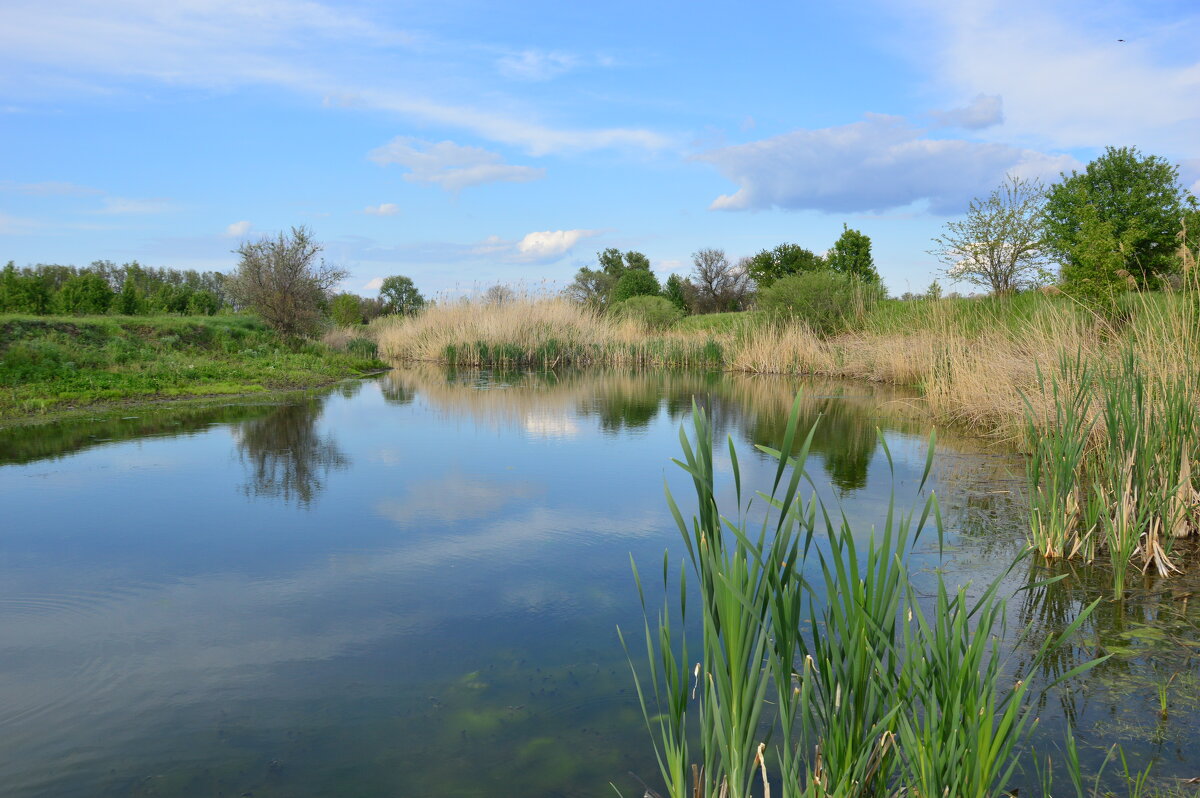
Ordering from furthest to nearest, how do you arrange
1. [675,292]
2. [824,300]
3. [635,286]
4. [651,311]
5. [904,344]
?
[675,292]
[635,286]
[651,311]
[824,300]
[904,344]

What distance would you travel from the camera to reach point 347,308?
36.5 m

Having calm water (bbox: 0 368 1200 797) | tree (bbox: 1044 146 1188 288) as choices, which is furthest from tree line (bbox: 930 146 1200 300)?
calm water (bbox: 0 368 1200 797)

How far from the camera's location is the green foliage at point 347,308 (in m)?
33.3

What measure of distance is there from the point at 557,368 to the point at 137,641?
15.6m

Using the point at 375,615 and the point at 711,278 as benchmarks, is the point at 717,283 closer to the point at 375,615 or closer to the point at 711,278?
the point at 711,278

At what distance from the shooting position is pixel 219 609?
323cm

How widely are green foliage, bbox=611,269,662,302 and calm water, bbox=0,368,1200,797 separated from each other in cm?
3423

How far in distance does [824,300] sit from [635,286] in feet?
79.8

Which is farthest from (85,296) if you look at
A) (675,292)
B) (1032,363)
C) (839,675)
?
(675,292)

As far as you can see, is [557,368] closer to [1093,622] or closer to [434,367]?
[434,367]

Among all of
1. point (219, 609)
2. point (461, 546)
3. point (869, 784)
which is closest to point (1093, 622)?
point (869, 784)

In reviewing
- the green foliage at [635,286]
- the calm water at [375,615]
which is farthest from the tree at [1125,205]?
the calm water at [375,615]

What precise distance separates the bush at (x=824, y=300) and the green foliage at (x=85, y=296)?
1699cm

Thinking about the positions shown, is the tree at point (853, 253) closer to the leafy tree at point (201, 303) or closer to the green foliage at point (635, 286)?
the green foliage at point (635, 286)
